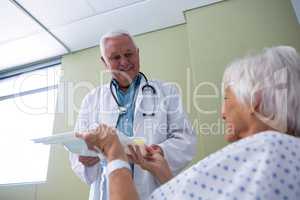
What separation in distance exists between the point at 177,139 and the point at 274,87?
56cm

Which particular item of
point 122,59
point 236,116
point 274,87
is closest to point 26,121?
point 122,59

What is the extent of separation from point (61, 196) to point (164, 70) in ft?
4.01

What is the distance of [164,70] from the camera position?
6.96ft

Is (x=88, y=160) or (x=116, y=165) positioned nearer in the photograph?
(x=116, y=165)

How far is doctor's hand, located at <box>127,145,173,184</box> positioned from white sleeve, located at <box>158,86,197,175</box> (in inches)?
4.2

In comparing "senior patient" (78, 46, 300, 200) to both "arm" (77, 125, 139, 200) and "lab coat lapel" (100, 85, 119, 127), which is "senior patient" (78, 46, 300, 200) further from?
"lab coat lapel" (100, 85, 119, 127)

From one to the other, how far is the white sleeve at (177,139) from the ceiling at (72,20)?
998 mm

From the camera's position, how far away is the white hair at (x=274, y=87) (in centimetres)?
66

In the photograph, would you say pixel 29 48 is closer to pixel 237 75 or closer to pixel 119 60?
pixel 119 60

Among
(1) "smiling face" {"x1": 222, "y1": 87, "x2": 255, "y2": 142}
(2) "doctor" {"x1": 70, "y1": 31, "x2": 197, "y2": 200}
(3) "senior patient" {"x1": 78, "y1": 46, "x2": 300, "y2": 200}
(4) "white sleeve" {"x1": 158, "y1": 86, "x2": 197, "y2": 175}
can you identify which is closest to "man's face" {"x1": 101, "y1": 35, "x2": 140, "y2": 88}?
(2) "doctor" {"x1": 70, "y1": 31, "x2": 197, "y2": 200}

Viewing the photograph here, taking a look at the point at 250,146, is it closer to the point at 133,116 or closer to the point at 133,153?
the point at 133,153

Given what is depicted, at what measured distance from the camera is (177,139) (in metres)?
1.15

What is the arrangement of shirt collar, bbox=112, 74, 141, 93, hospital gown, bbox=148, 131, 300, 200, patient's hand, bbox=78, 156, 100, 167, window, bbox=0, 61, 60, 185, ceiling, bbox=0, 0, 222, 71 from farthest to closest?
window, bbox=0, 61, 60, 185 → ceiling, bbox=0, 0, 222, 71 → shirt collar, bbox=112, 74, 141, 93 → patient's hand, bbox=78, 156, 100, 167 → hospital gown, bbox=148, 131, 300, 200

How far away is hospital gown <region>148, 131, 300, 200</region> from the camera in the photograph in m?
0.51
